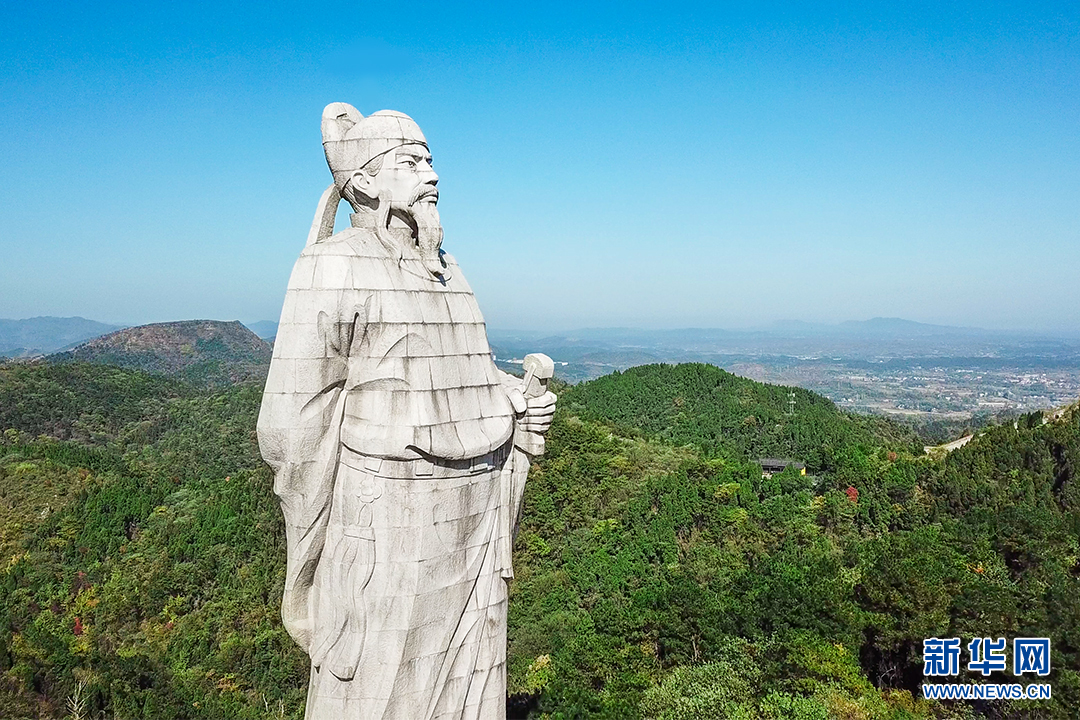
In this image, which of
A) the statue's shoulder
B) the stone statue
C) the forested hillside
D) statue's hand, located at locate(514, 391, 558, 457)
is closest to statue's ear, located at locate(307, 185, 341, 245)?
the stone statue

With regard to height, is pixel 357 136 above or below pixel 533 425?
above

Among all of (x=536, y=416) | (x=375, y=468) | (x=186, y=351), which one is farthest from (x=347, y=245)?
(x=186, y=351)

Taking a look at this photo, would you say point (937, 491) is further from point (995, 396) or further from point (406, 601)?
point (995, 396)

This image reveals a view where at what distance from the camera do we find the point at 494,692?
589cm

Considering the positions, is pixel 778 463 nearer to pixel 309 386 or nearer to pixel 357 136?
pixel 357 136

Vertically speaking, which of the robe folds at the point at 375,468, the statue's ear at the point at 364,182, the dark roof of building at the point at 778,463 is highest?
the statue's ear at the point at 364,182

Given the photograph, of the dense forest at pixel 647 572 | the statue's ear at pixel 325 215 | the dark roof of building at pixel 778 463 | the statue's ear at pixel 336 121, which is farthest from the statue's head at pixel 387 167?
the dark roof of building at pixel 778 463

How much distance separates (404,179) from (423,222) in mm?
344

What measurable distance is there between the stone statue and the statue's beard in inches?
0.4

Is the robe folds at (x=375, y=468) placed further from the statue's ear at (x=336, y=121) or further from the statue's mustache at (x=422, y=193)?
the statue's ear at (x=336, y=121)

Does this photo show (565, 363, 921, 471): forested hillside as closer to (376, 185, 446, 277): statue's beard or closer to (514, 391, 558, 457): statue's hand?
(514, 391, 558, 457): statue's hand

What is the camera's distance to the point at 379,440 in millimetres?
5066

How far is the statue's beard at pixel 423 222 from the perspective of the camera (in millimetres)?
5332

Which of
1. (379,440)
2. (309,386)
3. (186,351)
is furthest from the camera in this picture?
(186,351)
